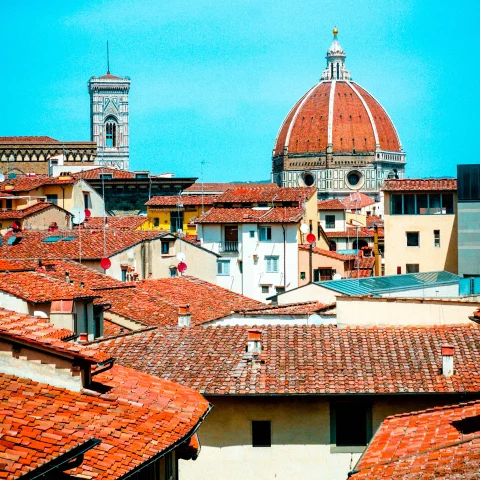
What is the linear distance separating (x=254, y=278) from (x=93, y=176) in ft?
56.7

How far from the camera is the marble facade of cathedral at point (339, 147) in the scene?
193 metres

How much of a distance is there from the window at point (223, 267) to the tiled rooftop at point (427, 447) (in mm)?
43624

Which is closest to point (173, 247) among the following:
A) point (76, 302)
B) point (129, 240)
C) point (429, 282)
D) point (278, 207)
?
point (129, 240)

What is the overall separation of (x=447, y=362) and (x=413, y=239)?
39.0 meters

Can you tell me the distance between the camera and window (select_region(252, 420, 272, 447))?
1827cm

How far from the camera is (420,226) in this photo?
5700cm

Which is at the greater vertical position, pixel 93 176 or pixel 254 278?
pixel 93 176

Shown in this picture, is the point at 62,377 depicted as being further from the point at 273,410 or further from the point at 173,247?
the point at 173,247

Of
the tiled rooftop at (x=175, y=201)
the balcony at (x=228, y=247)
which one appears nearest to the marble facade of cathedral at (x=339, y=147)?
the tiled rooftop at (x=175, y=201)

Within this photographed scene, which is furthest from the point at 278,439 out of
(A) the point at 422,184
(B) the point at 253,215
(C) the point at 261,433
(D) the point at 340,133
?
(D) the point at 340,133

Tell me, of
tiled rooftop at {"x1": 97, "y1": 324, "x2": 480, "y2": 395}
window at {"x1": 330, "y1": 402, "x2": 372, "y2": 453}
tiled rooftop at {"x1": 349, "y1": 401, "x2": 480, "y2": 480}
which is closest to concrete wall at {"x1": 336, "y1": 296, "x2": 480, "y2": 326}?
tiled rooftop at {"x1": 97, "y1": 324, "x2": 480, "y2": 395}

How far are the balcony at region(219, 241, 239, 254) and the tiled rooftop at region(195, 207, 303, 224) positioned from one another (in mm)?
997

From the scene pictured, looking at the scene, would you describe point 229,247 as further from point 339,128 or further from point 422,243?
point 339,128

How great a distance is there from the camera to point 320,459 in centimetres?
1816
